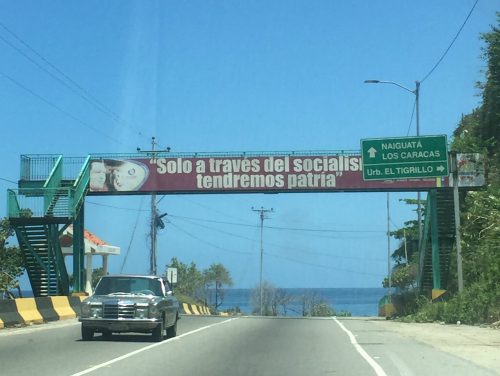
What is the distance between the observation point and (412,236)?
189ft

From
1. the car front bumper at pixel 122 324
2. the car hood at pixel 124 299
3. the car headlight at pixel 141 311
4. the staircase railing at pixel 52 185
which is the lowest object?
the car front bumper at pixel 122 324

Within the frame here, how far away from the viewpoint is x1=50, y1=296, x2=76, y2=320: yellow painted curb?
86.7 feet

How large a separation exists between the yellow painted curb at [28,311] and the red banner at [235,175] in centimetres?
1083

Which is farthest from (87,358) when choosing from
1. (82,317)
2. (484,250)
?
(484,250)

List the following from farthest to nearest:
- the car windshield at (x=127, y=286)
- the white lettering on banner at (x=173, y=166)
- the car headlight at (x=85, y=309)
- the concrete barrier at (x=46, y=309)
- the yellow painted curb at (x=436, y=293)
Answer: the white lettering on banner at (x=173, y=166), the yellow painted curb at (x=436, y=293), the concrete barrier at (x=46, y=309), the car windshield at (x=127, y=286), the car headlight at (x=85, y=309)

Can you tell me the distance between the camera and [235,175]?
1330 inches

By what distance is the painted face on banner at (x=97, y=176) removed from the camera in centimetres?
3412

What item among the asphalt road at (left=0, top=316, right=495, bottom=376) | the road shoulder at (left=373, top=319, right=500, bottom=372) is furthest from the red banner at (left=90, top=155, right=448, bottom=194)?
the asphalt road at (left=0, top=316, right=495, bottom=376)

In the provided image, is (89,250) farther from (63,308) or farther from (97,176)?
(63,308)

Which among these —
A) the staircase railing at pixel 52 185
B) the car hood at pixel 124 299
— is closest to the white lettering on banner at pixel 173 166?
the staircase railing at pixel 52 185

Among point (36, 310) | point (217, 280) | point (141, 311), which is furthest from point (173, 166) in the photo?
point (217, 280)

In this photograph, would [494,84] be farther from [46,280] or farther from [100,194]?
[46,280]

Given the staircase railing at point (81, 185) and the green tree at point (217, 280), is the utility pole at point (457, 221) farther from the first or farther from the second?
the green tree at point (217, 280)

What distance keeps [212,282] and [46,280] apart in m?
62.7
